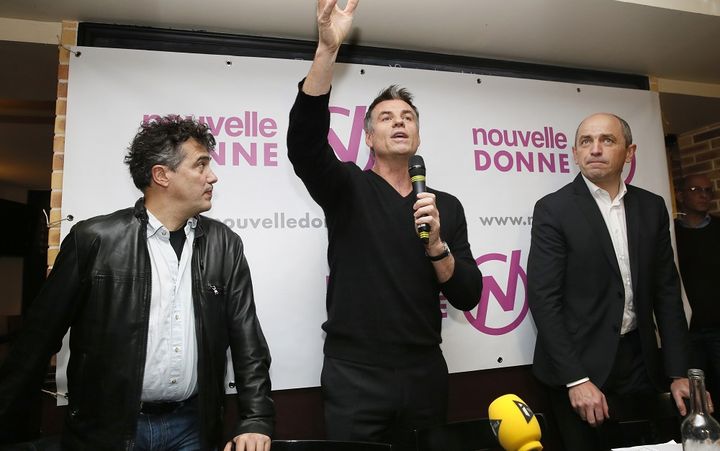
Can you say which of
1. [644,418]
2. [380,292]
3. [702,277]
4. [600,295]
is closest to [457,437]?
[380,292]

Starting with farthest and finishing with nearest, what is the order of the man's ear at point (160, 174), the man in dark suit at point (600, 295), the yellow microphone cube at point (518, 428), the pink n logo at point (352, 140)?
the pink n logo at point (352, 140)
the man in dark suit at point (600, 295)
the man's ear at point (160, 174)
the yellow microphone cube at point (518, 428)

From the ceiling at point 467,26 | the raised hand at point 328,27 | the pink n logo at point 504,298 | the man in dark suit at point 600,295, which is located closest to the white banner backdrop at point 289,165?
the pink n logo at point 504,298

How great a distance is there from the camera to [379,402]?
64.8 inches

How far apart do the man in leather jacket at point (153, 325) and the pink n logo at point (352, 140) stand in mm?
745

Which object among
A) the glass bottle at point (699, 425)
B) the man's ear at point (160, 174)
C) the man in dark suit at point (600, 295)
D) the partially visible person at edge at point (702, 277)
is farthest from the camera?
the partially visible person at edge at point (702, 277)

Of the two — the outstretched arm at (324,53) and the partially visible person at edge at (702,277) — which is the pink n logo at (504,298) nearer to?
the partially visible person at edge at (702,277)

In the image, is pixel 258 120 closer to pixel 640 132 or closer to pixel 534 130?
pixel 534 130

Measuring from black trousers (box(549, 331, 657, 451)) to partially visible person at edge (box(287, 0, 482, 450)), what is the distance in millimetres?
662

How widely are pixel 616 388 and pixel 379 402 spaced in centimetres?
112

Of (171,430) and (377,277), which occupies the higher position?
(377,277)

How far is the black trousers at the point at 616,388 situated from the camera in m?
1.98

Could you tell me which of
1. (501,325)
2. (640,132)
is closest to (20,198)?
(501,325)

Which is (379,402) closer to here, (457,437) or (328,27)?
(457,437)

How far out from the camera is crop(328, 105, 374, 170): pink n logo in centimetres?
234
